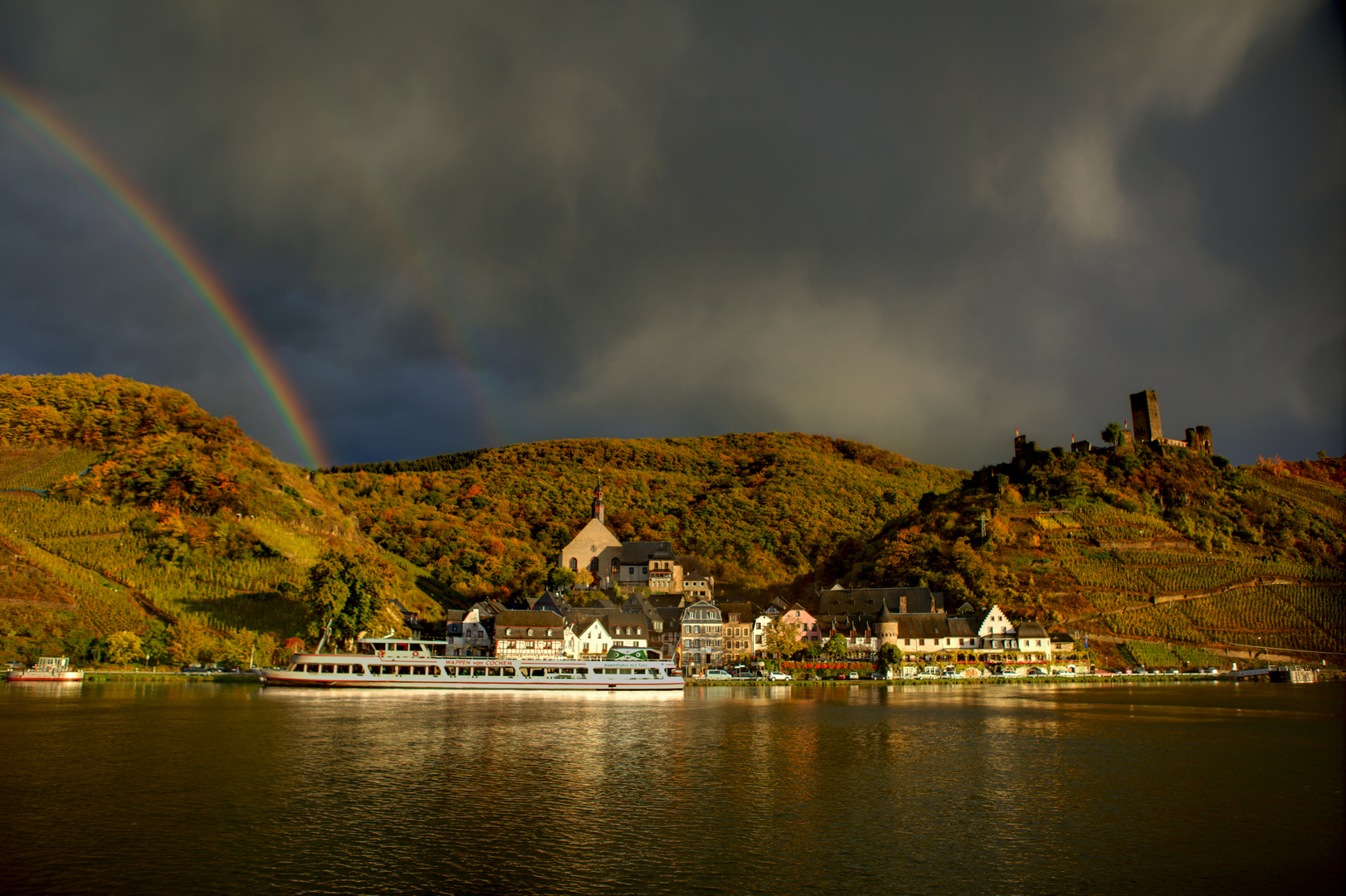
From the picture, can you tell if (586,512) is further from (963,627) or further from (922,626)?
(963,627)

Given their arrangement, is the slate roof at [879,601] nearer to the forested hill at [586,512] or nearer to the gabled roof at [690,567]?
the gabled roof at [690,567]

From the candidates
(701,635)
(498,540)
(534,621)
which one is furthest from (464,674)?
(498,540)

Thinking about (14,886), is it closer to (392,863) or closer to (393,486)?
(392,863)

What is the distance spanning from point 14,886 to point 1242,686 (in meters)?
113

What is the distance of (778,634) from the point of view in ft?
345

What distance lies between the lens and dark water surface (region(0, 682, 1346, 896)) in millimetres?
19875

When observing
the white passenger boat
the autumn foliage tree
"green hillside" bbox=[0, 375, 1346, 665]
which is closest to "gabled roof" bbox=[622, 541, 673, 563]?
"green hillside" bbox=[0, 375, 1346, 665]

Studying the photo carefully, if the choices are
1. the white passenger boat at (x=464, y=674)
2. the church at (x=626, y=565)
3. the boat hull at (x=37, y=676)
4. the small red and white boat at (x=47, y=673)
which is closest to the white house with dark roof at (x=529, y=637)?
the white passenger boat at (x=464, y=674)

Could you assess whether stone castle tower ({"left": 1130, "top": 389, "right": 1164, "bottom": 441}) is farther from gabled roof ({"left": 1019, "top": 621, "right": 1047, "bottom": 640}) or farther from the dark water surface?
the dark water surface

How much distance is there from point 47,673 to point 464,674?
114 feet

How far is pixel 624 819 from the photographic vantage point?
82.2 ft

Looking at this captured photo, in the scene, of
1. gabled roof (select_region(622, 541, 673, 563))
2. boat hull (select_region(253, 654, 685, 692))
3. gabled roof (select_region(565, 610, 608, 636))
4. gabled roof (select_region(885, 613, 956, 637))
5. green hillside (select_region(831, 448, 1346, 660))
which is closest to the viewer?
boat hull (select_region(253, 654, 685, 692))

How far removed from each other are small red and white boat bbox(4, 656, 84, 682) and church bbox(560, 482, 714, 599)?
60035 millimetres

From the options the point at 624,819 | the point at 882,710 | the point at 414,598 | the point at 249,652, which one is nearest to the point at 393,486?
the point at 414,598
